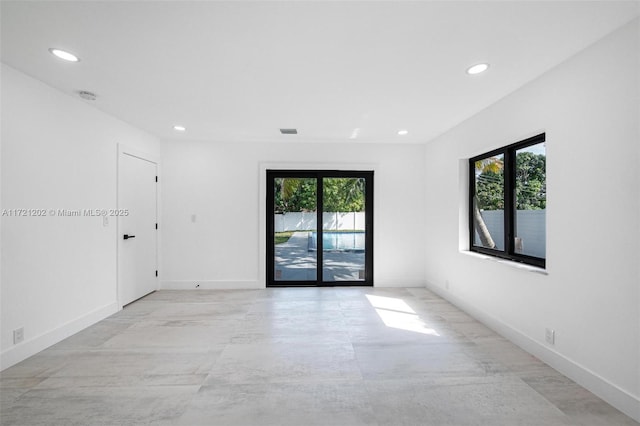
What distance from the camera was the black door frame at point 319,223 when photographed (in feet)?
17.1

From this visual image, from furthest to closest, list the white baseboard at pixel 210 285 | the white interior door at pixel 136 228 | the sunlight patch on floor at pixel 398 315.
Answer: the white baseboard at pixel 210 285 < the white interior door at pixel 136 228 < the sunlight patch on floor at pixel 398 315

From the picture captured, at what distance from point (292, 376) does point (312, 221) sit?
122 inches

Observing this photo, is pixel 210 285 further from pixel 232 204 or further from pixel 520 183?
pixel 520 183

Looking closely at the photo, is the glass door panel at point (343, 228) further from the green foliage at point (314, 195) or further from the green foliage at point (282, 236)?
the green foliage at point (282, 236)

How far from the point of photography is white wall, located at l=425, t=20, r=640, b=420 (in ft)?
6.35

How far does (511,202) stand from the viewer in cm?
327

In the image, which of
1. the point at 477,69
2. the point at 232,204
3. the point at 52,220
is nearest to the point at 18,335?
the point at 52,220

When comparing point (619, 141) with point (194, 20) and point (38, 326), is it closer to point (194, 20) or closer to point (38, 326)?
point (194, 20)

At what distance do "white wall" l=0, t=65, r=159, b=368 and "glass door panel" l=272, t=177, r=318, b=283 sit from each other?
7.74 ft

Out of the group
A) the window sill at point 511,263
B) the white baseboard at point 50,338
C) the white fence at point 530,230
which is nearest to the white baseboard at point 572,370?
the window sill at point 511,263

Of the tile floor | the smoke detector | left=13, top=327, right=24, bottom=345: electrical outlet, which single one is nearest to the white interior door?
the tile floor

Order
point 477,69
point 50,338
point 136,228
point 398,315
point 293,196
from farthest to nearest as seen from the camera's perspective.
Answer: point 293,196 → point 136,228 → point 398,315 → point 50,338 → point 477,69

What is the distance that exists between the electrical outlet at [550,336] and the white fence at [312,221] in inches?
122

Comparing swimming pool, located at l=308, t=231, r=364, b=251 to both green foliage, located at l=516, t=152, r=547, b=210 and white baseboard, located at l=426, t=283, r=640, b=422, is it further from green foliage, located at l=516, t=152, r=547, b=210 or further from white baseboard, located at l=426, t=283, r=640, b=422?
green foliage, located at l=516, t=152, r=547, b=210
